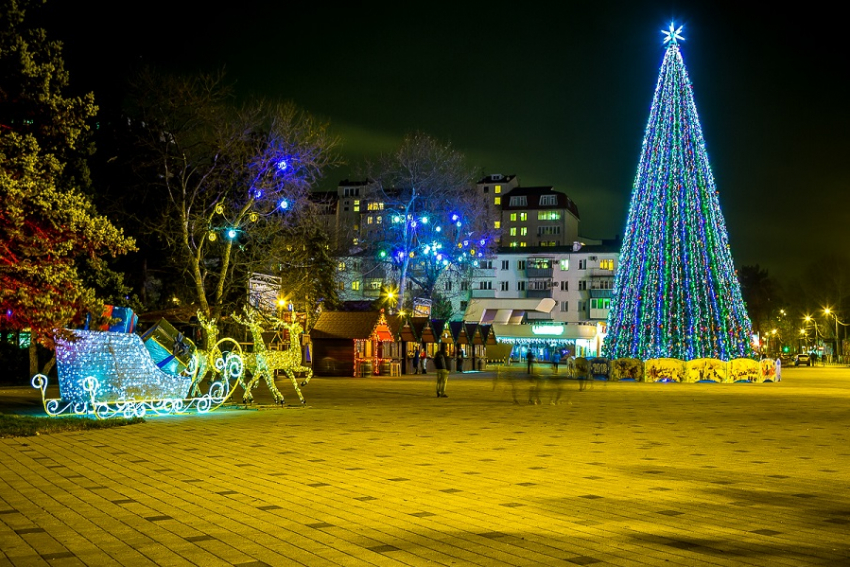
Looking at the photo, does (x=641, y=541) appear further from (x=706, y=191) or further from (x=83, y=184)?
(x=706, y=191)

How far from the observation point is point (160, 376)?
61.4ft

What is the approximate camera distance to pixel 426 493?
29.6 feet

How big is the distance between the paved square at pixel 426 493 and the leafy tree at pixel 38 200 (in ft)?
8.07

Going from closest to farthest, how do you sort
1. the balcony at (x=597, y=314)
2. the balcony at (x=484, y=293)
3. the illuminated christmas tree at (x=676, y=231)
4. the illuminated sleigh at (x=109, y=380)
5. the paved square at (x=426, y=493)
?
the paved square at (x=426, y=493)
the illuminated sleigh at (x=109, y=380)
the illuminated christmas tree at (x=676, y=231)
the balcony at (x=597, y=314)
the balcony at (x=484, y=293)

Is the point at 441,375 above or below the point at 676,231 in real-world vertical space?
below

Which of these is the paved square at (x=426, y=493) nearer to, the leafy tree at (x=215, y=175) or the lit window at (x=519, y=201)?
the leafy tree at (x=215, y=175)

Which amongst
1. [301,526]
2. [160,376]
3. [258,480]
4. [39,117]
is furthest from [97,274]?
→ [301,526]

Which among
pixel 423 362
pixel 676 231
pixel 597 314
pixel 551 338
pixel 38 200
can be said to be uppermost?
pixel 676 231

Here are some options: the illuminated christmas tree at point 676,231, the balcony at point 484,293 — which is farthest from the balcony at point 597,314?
the illuminated christmas tree at point 676,231

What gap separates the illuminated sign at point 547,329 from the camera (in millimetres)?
66500

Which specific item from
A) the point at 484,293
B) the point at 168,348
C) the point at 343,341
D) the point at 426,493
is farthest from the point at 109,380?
the point at 484,293

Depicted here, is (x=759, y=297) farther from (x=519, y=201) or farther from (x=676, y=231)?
(x=676, y=231)

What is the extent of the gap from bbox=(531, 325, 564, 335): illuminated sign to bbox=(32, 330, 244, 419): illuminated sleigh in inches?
1964

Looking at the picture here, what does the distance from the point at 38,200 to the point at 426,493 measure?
9.19 meters
